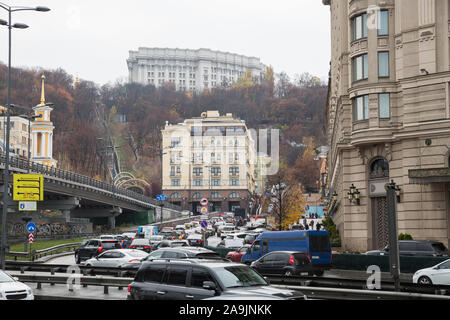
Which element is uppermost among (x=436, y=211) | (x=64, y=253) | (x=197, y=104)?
(x=197, y=104)

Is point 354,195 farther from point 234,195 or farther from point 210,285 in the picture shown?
point 234,195

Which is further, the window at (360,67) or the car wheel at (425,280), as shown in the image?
the window at (360,67)

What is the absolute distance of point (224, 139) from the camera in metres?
143

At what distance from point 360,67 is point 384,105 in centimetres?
312

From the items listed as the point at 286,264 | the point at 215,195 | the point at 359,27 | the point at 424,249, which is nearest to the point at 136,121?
the point at 215,195

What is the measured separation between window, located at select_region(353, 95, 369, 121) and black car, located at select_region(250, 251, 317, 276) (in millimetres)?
15531

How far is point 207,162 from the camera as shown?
5620 inches

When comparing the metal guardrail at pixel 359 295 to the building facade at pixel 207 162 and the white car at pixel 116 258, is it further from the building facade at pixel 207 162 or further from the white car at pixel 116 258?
the building facade at pixel 207 162

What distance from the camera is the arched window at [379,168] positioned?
135 feet

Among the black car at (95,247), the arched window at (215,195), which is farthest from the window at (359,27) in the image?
the arched window at (215,195)

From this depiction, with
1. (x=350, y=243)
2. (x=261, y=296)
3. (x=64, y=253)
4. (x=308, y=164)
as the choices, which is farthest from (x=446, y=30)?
(x=308, y=164)

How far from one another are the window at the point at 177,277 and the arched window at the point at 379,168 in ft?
90.5

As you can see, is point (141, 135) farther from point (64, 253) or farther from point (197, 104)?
point (64, 253)

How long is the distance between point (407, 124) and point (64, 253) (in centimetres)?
3303
